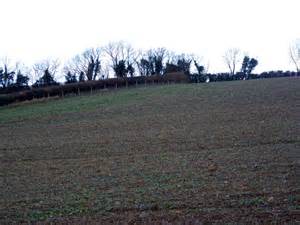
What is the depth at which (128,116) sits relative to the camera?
38438mm

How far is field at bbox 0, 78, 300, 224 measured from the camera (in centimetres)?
1084

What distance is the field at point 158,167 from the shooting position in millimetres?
10844

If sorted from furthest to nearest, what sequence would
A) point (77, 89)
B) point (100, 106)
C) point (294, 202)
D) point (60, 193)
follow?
point (77, 89) → point (100, 106) → point (60, 193) → point (294, 202)

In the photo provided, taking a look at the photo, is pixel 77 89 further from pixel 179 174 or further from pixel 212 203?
pixel 212 203

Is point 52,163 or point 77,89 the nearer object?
point 52,163

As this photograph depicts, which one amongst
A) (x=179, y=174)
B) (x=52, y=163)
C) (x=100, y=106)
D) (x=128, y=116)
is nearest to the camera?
(x=179, y=174)

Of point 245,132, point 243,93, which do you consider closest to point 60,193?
point 245,132

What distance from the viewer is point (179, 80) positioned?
85562mm

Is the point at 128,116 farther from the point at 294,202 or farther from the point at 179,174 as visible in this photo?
the point at 294,202

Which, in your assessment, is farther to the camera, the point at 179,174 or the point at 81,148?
A: the point at 81,148

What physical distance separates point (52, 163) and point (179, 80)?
2618 inches

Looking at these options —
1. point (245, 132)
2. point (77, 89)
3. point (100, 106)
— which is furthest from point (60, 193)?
point (77, 89)

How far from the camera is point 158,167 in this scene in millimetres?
17422

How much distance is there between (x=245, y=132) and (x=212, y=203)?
14703 millimetres
